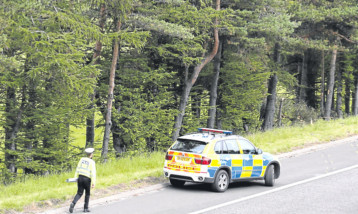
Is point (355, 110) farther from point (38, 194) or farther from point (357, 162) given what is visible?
point (38, 194)

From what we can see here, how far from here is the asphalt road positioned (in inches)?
484

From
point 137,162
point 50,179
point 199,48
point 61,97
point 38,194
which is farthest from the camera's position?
point 199,48

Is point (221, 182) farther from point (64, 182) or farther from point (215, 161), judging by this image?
point (64, 182)

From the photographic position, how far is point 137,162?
17969 mm

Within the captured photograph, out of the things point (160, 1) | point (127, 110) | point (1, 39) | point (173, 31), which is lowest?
point (127, 110)

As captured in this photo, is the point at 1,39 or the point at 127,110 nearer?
the point at 1,39

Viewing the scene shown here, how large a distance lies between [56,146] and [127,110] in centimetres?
510

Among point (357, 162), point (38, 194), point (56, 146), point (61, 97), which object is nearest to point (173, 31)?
point (61, 97)

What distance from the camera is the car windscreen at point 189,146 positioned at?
14297 millimetres

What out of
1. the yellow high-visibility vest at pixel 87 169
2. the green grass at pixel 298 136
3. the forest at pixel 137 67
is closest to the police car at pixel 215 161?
the yellow high-visibility vest at pixel 87 169

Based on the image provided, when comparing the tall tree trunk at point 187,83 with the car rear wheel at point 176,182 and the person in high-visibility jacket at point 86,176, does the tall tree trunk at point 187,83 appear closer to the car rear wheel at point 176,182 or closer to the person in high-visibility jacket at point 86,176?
the car rear wheel at point 176,182

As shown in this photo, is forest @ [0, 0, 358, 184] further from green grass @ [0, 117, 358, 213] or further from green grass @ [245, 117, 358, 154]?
green grass @ [245, 117, 358, 154]

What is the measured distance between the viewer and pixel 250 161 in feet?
50.5

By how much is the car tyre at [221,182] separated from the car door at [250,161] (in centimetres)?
81
